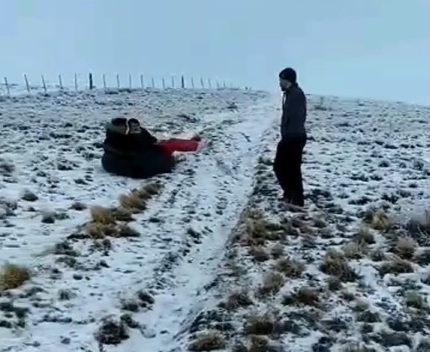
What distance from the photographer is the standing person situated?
1279 cm

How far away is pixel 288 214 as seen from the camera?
1208 cm

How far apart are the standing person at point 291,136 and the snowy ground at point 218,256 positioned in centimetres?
34

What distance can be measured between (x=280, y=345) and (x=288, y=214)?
5.05 meters

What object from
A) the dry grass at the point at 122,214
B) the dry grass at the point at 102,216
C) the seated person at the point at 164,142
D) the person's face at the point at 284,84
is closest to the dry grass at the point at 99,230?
the dry grass at the point at 102,216

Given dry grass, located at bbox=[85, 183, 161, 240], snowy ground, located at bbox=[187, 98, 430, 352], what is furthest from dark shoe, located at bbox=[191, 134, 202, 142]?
dry grass, located at bbox=[85, 183, 161, 240]

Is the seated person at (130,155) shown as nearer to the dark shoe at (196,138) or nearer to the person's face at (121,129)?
the person's face at (121,129)

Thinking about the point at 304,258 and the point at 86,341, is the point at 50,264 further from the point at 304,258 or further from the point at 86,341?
the point at 304,258

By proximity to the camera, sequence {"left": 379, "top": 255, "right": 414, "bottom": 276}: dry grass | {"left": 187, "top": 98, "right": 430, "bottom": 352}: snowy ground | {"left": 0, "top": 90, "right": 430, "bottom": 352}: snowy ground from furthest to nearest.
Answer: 1. {"left": 379, "top": 255, "right": 414, "bottom": 276}: dry grass
2. {"left": 0, "top": 90, "right": 430, "bottom": 352}: snowy ground
3. {"left": 187, "top": 98, "right": 430, "bottom": 352}: snowy ground

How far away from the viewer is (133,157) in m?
15.5

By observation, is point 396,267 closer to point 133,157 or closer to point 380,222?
point 380,222

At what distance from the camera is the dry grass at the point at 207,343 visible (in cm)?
709

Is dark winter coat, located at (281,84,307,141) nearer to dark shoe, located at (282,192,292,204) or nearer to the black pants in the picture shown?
the black pants

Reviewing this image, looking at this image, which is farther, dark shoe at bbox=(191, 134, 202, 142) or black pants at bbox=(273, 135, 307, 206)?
dark shoe at bbox=(191, 134, 202, 142)

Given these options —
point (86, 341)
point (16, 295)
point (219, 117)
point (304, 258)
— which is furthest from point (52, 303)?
point (219, 117)
